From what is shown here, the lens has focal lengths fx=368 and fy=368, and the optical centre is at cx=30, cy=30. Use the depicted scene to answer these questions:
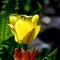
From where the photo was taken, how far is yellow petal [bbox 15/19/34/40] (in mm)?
1017

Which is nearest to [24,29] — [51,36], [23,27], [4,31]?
[23,27]

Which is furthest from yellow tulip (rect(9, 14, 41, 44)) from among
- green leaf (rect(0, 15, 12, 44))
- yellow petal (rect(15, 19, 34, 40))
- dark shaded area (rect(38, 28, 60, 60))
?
dark shaded area (rect(38, 28, 60, 60))

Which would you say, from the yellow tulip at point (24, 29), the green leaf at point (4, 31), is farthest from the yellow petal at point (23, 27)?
the green leaf at point (4, 31)

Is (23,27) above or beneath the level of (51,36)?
above

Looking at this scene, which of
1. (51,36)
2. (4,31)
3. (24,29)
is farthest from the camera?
(51,36)

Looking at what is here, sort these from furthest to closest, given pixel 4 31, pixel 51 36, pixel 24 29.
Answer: pixel 51 36
pixel 4 31
pixel 24 29

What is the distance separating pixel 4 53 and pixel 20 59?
0.17 metres

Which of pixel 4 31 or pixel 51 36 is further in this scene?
pixel 51 36

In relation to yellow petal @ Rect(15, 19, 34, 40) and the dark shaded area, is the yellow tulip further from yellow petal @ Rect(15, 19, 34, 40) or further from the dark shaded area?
the dark shaded area

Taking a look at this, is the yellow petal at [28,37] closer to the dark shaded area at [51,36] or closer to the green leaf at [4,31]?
the green leaf at [4,31]

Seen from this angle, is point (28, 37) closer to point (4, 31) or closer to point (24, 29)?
point (24, 29)

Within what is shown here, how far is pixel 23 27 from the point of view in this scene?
1.02 metres

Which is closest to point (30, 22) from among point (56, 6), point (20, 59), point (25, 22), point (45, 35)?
point (25, 22)

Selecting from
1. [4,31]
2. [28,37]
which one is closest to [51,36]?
[4,31]
